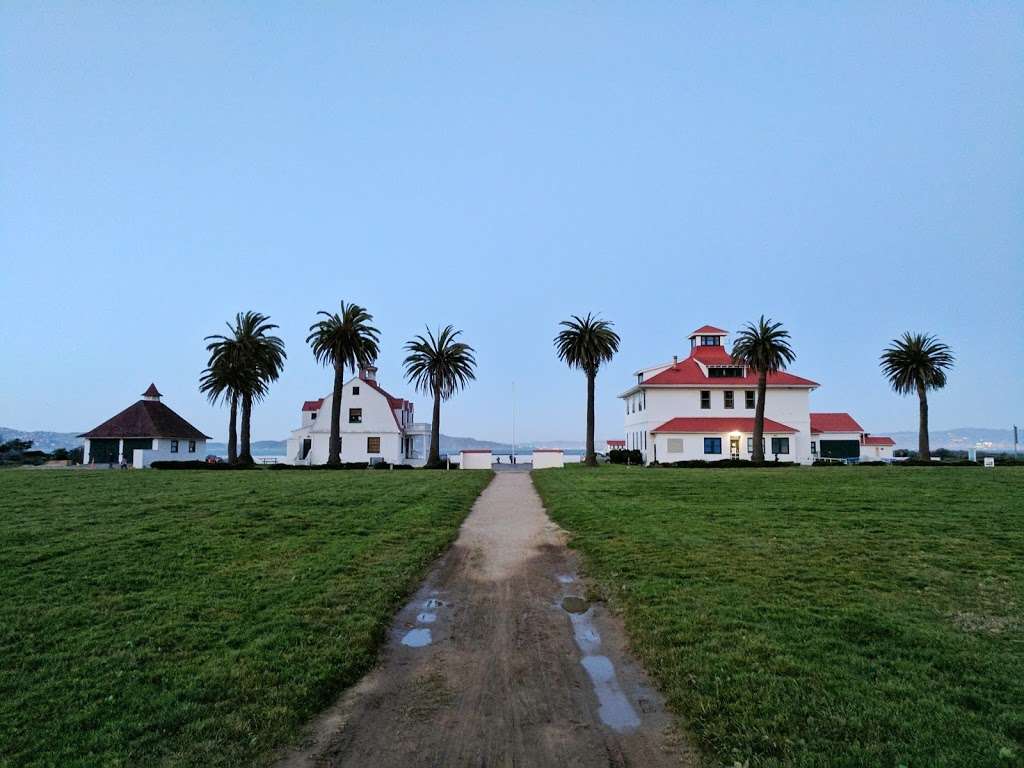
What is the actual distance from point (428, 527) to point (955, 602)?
10918 millimetres

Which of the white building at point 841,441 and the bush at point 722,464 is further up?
the white building at point 841,441

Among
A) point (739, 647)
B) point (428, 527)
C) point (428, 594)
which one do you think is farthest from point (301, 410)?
point (739, 647)

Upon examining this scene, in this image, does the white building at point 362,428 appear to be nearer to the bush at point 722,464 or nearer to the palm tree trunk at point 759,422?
the bush at point 722,464

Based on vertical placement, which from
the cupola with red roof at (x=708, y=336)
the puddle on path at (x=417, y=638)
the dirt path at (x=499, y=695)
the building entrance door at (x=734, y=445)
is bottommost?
the puddle on path at (x=417, y=638)

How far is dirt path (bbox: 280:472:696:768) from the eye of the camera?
4.82 m

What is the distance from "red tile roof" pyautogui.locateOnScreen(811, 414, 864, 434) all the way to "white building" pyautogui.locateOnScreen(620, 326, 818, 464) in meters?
11.9

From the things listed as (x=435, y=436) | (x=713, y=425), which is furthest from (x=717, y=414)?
(x=435, y=436)

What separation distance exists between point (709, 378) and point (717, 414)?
3.28 m

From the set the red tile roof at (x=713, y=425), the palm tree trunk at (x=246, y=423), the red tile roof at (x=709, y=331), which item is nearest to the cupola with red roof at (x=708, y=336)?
the red tile roof at (x=709, y=331)

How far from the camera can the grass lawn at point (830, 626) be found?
187 inches

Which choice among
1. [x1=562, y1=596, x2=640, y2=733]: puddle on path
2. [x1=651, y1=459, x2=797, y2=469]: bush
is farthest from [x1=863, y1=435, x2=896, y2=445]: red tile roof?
[x1=562, y1=596, x2=640, y2=733]: puddle on path

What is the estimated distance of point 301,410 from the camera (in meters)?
62.4

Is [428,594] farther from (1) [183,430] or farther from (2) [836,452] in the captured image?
(2) [836,452]

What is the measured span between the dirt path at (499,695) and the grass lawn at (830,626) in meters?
0.48
